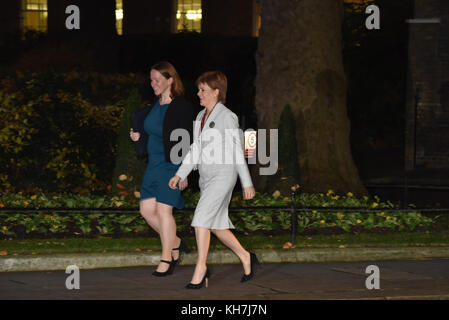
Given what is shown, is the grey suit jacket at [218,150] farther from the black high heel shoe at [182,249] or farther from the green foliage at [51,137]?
the green foliage at [51,137]

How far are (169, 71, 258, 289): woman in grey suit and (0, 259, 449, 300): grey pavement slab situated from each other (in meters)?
0.45

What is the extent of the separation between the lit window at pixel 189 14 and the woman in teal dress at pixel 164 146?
80.2ft

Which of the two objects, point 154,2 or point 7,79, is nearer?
point 7,79

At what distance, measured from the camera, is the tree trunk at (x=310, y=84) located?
13.8 meters

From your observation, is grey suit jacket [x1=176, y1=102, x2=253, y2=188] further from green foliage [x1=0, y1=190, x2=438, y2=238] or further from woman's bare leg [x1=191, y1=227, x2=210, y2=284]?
green foliage [x1=0, y1=190, x2=438, y2=238]

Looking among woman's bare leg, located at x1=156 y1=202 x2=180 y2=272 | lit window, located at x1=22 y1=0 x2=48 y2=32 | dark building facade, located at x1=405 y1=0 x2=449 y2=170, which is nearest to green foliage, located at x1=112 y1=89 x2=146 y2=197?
woman's bare leg, located at x1=156 y1=202 x2=180 y2=272

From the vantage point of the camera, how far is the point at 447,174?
2331cm

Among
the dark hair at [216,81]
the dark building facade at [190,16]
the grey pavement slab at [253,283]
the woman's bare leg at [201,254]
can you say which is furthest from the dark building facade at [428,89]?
the woman's bare leg at [201,254]

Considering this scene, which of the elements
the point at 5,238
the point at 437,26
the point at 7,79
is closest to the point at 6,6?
the point at 437,26

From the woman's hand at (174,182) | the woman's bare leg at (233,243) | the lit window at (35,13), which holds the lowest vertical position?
the woman's bare leg at (233,243)

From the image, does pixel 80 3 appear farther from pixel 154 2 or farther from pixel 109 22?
pixel 154 2

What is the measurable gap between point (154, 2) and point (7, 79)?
20527mm

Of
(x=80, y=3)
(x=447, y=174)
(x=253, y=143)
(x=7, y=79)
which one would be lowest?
(x=447, y=174)

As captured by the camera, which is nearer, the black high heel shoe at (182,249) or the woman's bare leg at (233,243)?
the woman's bare leg at (233,243)
